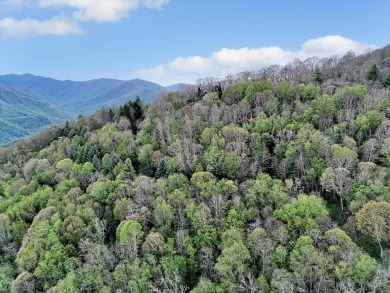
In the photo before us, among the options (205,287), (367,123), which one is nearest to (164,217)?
(205,287)

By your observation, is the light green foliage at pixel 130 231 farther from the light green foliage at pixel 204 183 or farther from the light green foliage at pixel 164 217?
the light green foliage at pixel 204 183

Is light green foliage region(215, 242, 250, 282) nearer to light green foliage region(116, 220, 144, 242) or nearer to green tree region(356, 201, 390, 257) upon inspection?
light green foliage region(116, 220, 144, 242)

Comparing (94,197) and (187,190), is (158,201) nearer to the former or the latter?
(187,190)

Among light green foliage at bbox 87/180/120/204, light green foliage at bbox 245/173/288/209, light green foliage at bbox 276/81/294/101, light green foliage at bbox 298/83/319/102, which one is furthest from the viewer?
light green foliage at bbox 276/81/294/101

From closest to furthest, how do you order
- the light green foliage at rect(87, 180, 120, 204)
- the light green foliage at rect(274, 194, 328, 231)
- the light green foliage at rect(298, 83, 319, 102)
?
the light green foliage at rect(274, 194, 328, 231), the light green foliage at rect(87, 180, 120, 204), the light green foliage at rect(298, 83, 319, 102)

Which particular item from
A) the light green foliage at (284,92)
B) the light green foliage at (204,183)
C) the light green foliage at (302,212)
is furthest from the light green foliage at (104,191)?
the light green foliage at (284,92)

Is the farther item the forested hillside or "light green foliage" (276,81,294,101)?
"light green foliage" (276,81,294,101)

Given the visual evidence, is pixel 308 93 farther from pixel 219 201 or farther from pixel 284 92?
pixel 219 201

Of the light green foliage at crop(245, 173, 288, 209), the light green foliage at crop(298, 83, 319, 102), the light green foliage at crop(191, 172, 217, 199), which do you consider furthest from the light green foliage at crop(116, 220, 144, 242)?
the light green foliage at crop(298, 83, 319, 102)

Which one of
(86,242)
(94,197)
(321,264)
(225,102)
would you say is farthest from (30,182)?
(321,264)

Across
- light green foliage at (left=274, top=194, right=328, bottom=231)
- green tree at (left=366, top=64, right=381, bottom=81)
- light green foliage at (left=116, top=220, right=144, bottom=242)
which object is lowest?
light green foliage at (left=116, top=220, right=144, bottom=242)
